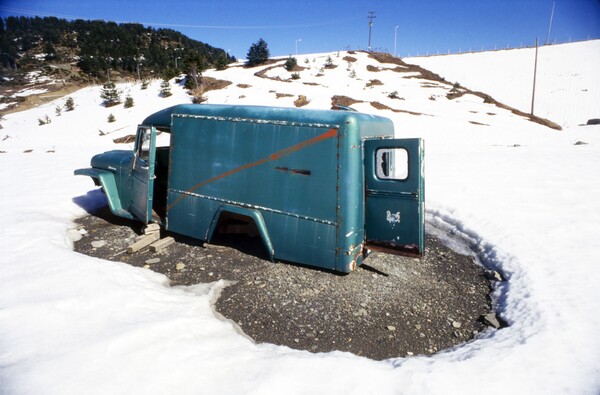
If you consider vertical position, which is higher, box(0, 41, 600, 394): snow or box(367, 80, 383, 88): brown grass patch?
box(367, 80, 383, 88): brown grass patch

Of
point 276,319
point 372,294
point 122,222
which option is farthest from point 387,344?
point 122,222

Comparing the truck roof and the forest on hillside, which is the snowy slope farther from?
the forest on hillside

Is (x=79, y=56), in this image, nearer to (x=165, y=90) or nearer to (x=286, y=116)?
(x=165, y=90)

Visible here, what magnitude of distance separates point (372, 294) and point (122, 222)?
5.87 metres

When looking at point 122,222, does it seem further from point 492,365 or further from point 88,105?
point 88,105

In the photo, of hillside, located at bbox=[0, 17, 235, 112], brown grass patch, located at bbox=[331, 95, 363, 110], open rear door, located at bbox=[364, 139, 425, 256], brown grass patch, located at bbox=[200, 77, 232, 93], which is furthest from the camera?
hillside, located at bbox=[0, 17, 235, 112]

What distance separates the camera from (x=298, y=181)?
15.5ft

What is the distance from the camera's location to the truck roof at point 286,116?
4.46 m

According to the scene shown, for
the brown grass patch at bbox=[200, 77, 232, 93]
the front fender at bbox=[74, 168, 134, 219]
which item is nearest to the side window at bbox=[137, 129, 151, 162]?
the front fender at bbox=[74, 168, 134, 219]

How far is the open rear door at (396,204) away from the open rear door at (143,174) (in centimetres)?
396

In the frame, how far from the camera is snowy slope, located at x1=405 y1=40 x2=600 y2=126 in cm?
3189

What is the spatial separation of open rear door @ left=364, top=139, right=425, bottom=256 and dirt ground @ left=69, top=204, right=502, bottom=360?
2.62 feet

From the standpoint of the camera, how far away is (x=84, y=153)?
16219mm

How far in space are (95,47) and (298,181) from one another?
7979cm
